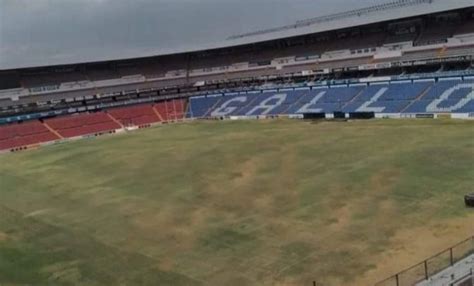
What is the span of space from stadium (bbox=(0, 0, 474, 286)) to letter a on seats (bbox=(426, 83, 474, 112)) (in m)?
0.19

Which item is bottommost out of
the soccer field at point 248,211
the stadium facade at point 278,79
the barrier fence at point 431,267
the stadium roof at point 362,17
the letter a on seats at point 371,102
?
the soccer field at point 248,211

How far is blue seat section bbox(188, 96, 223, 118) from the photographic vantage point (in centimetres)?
8675

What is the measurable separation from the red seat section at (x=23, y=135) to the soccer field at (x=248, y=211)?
21340 millimetres

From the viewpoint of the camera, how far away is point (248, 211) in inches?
1165

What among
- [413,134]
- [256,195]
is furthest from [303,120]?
[256,195]

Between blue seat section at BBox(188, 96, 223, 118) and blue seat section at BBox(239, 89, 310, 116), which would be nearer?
blue seat section at BBox(239, 89, 310, 116)

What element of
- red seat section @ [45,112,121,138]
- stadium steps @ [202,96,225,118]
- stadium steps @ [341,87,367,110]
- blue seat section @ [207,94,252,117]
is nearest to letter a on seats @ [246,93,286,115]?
blue seat section @ [207,94,252,117]

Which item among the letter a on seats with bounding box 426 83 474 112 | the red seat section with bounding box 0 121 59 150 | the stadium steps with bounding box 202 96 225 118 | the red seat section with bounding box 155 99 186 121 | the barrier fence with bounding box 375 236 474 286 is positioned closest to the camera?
the barrier fence with bounding box 375 236 474 286

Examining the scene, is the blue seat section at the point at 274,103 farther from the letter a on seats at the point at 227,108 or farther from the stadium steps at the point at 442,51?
the stadium steps at the point at 442,51

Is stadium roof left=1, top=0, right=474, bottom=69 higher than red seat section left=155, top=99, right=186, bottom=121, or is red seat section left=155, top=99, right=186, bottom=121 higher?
stadium roof left=1, top=0, right=474, bottom=69

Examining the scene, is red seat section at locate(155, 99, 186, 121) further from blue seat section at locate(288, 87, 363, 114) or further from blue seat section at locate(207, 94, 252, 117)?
blue seat section at locate(288, 87, 363, 114)

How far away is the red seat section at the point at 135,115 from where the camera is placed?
84.4 meters

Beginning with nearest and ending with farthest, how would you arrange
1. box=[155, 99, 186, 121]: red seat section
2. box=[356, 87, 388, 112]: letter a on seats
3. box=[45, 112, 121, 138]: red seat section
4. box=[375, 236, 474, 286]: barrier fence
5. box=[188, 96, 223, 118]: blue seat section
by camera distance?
box=[375, 236, 474, 286]: barrier fence, box=[356, 87, 388, 112]: letter a on seats, box=[45, 112, 121, 138]: red seat section, box=[188, 96, 223, 118]: blue seat section, box=[155, 99, 186, 121]: red seat section

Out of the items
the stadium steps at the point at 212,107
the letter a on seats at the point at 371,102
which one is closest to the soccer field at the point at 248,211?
the letter a on seats at the point at 371,102
